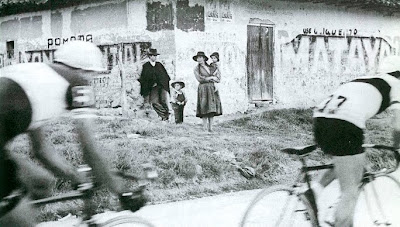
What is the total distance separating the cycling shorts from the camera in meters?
3.46

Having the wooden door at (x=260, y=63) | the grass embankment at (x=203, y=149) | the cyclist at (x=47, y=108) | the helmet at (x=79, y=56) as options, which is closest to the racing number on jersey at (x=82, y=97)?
the cyclist at (x=47, y=108)

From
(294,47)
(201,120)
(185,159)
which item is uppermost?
(294,47)

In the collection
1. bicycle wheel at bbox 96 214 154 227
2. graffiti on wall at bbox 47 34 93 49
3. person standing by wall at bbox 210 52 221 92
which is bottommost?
bicycle wheel at bbox 96 214 154 227

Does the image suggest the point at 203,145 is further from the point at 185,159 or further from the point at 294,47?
the point at 294,47

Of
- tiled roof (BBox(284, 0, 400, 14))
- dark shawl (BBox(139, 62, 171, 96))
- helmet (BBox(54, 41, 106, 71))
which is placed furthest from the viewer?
tiled roof (BBox(284, 0, 400, 14))

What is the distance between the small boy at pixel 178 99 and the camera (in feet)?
19.5

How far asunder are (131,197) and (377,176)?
81.5 inches

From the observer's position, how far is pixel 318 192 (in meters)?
3.69

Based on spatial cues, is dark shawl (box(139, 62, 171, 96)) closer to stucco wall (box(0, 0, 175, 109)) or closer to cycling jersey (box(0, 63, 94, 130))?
stucco wall (box(0, 0, 175, 109))

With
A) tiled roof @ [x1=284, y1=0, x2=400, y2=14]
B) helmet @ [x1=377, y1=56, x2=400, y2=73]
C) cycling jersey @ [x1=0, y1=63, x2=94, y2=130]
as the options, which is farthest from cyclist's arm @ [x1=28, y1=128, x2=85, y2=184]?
tiled roof @ [x1=284, y1=0, x2=400, y2=14]

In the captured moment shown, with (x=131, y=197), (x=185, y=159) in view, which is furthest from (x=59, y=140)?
(x=131, y=197)

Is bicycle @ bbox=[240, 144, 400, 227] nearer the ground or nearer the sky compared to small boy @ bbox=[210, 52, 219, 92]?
nearer the ground

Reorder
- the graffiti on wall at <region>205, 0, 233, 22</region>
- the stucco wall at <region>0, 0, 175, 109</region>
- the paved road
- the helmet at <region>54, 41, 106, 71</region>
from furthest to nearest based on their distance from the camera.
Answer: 1. the graffiti on wall at <region>205, 0, 233, 22</region>
2. the stucco wall at <region>0, 0, 175, 109</region>
3. the paved road
4. the helmet at <region>54, 41, 106, 71</region>

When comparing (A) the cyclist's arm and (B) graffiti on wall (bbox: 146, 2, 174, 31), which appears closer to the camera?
(A) the cyclist's arm
